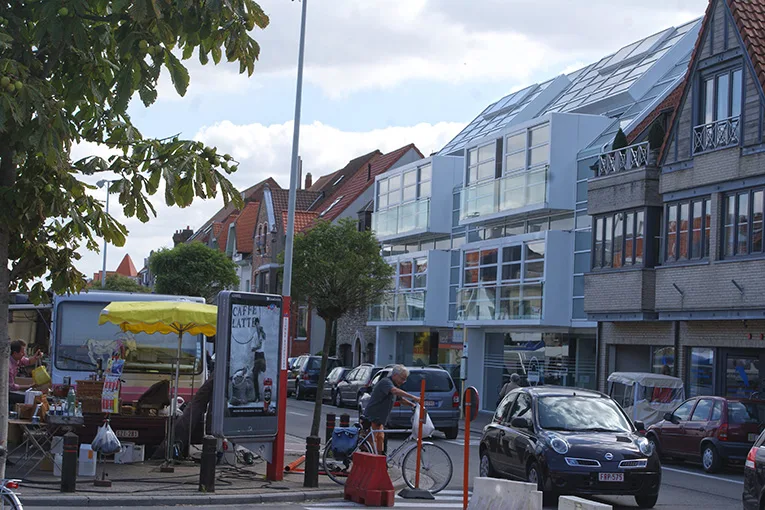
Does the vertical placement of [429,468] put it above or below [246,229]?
below

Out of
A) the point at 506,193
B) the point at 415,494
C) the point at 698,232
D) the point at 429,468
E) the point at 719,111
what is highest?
the point at 719,111

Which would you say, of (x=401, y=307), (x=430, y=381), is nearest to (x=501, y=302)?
(x=401, y=307)

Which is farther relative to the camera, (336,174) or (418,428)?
(336,174)

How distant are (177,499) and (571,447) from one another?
16.2ft

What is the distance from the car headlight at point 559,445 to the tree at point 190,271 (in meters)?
50.6

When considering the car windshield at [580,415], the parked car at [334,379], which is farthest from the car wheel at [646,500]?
the parked car at [334,379]

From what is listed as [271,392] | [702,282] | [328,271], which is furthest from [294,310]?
[271,392]

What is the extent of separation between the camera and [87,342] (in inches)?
763

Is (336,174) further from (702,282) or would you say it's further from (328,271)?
(702,282)

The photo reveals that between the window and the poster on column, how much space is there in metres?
15.5

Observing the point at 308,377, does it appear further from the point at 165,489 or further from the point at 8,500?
the point at 8,500

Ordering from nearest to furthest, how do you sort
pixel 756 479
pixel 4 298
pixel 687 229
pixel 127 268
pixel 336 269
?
pixel 4 298 → pixel 756 479 → pixel 687 229 → pixel 336 269 → pixel 127 268

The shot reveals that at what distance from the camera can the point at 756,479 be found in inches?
476

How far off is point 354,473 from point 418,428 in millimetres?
1023
